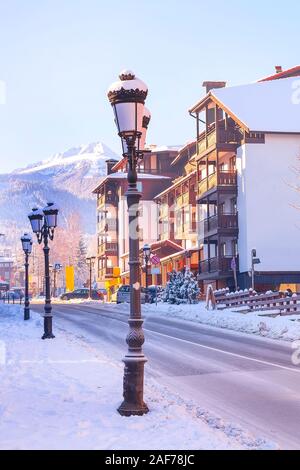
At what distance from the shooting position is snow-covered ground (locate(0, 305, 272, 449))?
6.78m

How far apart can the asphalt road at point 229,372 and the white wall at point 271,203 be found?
2060cm

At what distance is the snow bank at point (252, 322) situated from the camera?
21.4m

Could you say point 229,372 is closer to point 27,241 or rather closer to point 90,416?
point 90,416

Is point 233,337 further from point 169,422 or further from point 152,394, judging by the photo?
point 169,422

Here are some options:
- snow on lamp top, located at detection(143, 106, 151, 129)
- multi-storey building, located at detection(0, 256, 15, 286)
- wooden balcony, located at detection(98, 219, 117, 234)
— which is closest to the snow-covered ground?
snow on lamp top, located at detection(143, 106, 151, 129)

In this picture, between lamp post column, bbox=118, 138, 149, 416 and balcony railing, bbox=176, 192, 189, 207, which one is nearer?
lamp post column, bbox=118, 138, 149, 416

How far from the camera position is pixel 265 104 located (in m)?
47.1

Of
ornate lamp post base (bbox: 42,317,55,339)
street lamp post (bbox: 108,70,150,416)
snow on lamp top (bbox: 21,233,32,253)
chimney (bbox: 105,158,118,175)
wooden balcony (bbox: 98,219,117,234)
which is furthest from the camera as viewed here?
chimney (bbox: 105,158,118,175)

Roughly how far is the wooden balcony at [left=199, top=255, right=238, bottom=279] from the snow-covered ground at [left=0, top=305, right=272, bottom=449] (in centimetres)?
3337

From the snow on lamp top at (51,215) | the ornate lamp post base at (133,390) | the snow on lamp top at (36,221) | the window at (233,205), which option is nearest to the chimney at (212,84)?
the window at (233,205)

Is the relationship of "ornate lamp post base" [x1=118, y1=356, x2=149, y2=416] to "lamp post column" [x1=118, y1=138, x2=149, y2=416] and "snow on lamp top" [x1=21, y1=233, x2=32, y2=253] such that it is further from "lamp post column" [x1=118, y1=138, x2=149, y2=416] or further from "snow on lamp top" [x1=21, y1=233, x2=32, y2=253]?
Answer: "snow on lamp top" [x1=21, y1=233, x2=32, y2=253]
